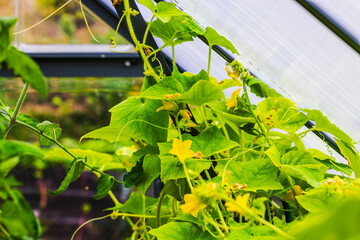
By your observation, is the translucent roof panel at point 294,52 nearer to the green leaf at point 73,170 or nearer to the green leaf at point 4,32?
the green leaf at point 73,170

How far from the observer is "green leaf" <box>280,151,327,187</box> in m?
0.50

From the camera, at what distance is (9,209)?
0.21 metres

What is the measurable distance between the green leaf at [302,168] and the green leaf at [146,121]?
0.20 m

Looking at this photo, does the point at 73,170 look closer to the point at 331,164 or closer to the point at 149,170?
the point at 149,170

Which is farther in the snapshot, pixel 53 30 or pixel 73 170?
pixel 53 30

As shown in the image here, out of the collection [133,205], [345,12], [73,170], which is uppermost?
[345,12]

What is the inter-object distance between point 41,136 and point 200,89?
0.25 metres

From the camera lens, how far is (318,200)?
0.42 metres

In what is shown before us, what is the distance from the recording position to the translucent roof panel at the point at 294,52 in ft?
2.53

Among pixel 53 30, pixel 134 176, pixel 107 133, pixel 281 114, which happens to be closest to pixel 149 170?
pixel 134 176

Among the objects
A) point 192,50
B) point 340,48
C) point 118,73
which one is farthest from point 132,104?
point 118,73

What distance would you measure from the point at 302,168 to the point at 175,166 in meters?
0.18

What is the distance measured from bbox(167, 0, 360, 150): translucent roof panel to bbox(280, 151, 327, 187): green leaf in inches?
10.8

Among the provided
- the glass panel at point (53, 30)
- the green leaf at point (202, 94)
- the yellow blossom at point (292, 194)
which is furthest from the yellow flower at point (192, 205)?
the glass panel at point (53, 30)
